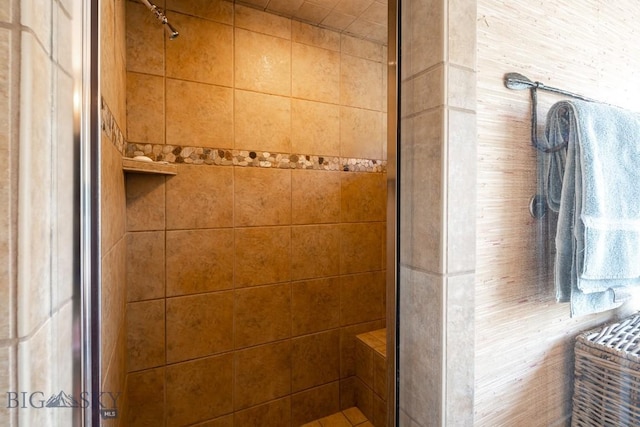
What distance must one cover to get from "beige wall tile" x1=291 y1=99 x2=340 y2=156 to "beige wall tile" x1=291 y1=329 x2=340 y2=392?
40.6 inches

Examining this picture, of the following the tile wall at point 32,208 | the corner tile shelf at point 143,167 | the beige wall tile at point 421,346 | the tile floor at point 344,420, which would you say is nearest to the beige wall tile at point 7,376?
the tile wall at point 32,208

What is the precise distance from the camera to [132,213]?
113 centimetres

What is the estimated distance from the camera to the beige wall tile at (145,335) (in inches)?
44.5

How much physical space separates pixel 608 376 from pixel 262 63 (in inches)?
66.0

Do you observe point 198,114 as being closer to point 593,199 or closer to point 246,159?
point 246,159

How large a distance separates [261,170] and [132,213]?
583 millimetres

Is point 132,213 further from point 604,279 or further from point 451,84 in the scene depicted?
point 604,279

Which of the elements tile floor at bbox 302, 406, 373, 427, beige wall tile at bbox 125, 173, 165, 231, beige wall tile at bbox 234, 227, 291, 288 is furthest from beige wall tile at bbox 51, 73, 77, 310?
tile floor at bbox 302, 406, 373, 427

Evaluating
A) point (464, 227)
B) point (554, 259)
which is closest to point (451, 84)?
point (464, 227)

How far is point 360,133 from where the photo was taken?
5.46 feet

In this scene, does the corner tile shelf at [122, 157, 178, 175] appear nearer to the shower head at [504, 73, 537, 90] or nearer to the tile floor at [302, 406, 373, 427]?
the shower head at [504, 73, 537, 90]

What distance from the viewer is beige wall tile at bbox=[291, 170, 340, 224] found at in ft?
4.86

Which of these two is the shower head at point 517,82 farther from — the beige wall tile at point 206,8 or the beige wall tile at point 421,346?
the beige wall tile at point 206,8

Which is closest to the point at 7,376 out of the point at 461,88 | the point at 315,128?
the point at 461,88
